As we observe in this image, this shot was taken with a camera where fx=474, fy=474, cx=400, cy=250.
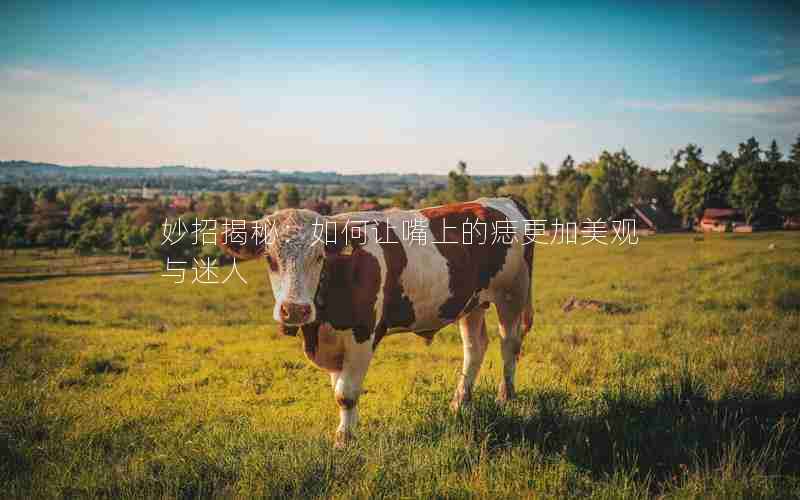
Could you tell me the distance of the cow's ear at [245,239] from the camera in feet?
13.6

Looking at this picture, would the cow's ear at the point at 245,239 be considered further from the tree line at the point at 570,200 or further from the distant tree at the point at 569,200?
the distant tree at the point at 569,200

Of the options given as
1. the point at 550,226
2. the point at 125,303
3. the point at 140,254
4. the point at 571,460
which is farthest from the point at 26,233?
the point at 571,460

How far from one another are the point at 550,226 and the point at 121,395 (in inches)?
2701

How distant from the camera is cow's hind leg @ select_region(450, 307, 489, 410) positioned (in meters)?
5.78

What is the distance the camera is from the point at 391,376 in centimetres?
756

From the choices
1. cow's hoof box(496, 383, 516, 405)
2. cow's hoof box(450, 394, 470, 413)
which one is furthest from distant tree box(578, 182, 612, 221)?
cow's hoof box(450, 394, 470, 413)

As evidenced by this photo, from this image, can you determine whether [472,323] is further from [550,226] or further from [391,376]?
[550,226]

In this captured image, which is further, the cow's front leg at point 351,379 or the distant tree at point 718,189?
the distant tree at point 718,189

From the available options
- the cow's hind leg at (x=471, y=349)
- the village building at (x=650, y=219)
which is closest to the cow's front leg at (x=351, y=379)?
the cow's hind leg at (x=471, y=349)

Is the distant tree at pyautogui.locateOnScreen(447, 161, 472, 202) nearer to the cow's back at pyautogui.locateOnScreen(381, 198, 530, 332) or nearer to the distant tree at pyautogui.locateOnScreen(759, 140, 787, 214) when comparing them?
the distant tree at pyautogui.locateOnScreen(759, 140, 787, 214)

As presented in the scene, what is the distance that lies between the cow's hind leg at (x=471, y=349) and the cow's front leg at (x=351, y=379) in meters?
1.58

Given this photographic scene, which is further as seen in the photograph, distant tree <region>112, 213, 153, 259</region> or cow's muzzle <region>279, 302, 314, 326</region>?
distant tree <region>112, 213, 153, 259</region>

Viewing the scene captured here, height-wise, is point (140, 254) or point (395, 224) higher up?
point (395, 224)

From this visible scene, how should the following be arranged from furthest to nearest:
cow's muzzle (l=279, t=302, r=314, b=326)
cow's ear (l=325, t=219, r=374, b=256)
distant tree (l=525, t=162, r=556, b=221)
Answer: distant tree (l=525, t=162, r=556, b=221), cow's ear (l=325, t=219, r=374, b=256), cow's muzzle (l=279, t=302, r=314, b=326)
